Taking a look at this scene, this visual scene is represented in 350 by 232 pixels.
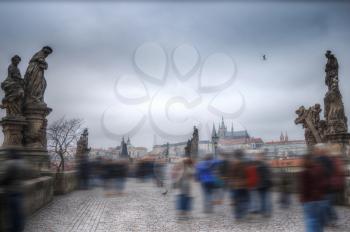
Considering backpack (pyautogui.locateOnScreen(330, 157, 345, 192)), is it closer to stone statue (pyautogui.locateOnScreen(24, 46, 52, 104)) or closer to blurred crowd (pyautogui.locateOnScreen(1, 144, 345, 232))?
blurred crowd (pyautogui.locateOnScreen(1, 144, 345, 232))

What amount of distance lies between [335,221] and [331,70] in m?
9.82

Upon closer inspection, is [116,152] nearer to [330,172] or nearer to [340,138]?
[340,138]

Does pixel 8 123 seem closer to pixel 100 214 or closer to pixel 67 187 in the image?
pixel 67 187

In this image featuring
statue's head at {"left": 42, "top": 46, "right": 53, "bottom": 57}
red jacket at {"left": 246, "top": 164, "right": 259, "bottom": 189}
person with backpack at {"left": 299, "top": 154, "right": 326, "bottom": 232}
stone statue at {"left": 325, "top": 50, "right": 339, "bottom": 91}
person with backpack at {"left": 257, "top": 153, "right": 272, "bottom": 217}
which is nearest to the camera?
person with backpack at {"left": 299, "top": 154, "right": 326, "bottom": 232}

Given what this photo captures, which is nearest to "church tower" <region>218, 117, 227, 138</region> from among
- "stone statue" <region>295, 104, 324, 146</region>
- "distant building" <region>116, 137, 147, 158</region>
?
"distant building" <region>116, 137, 147, 158</region>

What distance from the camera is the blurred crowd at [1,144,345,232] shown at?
4879 mm

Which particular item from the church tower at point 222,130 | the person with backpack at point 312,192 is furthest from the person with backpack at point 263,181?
the church tower at point 222,130

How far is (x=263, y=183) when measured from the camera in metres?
7.95

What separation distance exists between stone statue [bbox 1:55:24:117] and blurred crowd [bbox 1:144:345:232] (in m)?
3.73

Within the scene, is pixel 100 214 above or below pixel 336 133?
below

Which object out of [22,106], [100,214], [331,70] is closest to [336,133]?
[331,70]

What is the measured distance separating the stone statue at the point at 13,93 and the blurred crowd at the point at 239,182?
12.2 ft

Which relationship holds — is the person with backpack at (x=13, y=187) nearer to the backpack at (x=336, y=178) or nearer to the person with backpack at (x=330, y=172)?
the person with backpack at (x=330, y=172)

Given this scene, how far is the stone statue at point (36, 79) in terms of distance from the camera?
1282 cm
